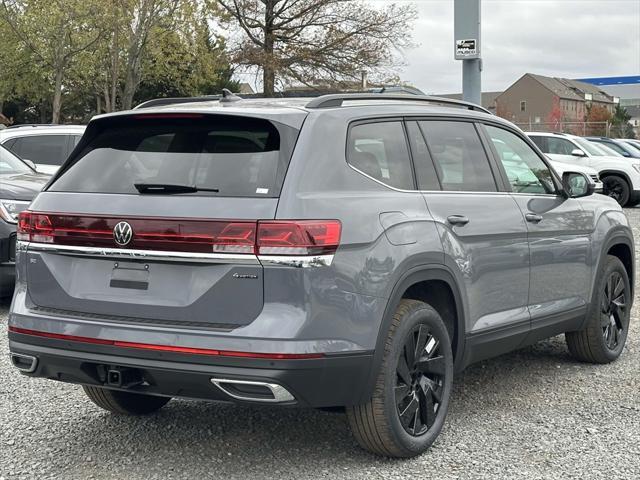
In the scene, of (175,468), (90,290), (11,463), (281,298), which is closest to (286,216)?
(281,298)

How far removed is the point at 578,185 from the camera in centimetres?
598

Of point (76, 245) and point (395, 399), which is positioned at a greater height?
point (76, 245)

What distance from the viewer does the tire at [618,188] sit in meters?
21.0

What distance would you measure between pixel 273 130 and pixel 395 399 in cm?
135

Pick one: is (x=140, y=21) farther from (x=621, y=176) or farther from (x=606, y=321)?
(x=606, y=321)

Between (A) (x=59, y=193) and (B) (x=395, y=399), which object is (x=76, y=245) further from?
(B) (x=395, y=399)

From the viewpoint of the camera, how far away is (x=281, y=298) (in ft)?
12.2

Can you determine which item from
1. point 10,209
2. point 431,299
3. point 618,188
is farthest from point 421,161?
point 618,188

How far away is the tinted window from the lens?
12.5 m

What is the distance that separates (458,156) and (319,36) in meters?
30.2

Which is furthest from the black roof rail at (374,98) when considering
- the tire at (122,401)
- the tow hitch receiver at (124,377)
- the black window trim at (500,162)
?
the tire at (122,401)

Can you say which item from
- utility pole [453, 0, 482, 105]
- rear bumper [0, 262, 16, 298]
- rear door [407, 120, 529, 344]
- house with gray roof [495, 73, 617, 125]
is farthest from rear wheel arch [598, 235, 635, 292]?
house with gray roof [495, 73, 617, 125]

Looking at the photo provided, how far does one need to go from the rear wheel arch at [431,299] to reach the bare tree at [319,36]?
29.6m

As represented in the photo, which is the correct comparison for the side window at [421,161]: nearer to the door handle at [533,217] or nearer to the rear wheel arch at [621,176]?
the door handle at [533,217]
